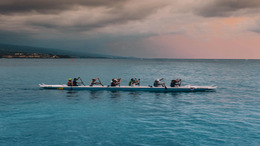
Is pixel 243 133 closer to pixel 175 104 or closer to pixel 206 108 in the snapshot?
pixel 206 108

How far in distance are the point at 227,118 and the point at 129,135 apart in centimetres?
1052

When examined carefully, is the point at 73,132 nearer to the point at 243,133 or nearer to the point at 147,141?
the point at 147,141

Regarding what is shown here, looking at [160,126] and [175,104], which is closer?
[160,126]

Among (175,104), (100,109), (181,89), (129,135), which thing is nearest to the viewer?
(129,135)

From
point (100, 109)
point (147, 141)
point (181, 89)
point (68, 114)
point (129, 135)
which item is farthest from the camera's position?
point (181, 89)

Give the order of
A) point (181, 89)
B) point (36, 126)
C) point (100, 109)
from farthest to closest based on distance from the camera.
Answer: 1. point (181, 89)
2. point (100, 109)
3. point (36, 126)

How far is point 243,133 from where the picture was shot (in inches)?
651

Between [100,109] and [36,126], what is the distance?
773 cm

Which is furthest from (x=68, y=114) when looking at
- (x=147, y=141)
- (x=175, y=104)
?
(x=175, y=104)

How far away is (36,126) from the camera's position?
17516 mm

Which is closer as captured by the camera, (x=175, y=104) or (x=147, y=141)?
(x=147, y=141)

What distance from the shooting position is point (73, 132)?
16281mm

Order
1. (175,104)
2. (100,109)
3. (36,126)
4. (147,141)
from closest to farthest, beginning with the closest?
(147,141), (36,126), (100,109), (175,104)

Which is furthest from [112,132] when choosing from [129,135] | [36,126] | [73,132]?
[36,126]
